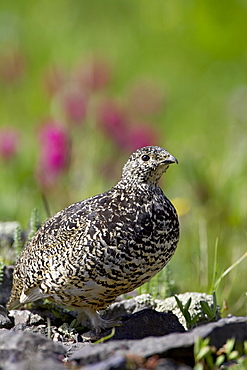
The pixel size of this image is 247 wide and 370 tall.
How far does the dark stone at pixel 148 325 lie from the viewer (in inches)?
135

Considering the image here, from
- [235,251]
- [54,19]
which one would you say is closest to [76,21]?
[54,19]

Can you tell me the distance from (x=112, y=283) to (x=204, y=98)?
26.8 ft

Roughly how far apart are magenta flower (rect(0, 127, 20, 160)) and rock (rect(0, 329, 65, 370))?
155 inches

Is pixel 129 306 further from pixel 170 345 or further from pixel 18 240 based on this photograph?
pixel 170 345

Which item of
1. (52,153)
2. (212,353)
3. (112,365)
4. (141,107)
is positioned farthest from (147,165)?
(141,107)

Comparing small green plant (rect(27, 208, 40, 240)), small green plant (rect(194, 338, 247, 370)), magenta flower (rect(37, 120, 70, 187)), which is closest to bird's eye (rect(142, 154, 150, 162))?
small green plant (rect(27, 208, 40, 240))

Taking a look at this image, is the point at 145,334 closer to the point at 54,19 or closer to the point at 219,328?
the point at 219,328

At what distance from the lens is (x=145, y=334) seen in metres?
3.42

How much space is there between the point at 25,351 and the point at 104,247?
0.89 m

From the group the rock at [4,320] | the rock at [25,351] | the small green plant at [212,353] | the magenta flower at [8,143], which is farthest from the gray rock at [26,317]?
the magenta flower at [8,143]

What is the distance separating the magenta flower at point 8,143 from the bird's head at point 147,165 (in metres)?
2.93

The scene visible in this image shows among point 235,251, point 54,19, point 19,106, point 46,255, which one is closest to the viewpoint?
point 46,255

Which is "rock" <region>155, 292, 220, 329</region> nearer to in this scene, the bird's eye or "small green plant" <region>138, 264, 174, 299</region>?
"small green plant" <region>138, 264, 174, 299</region>

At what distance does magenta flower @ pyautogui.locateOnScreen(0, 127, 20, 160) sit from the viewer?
6383 mm
